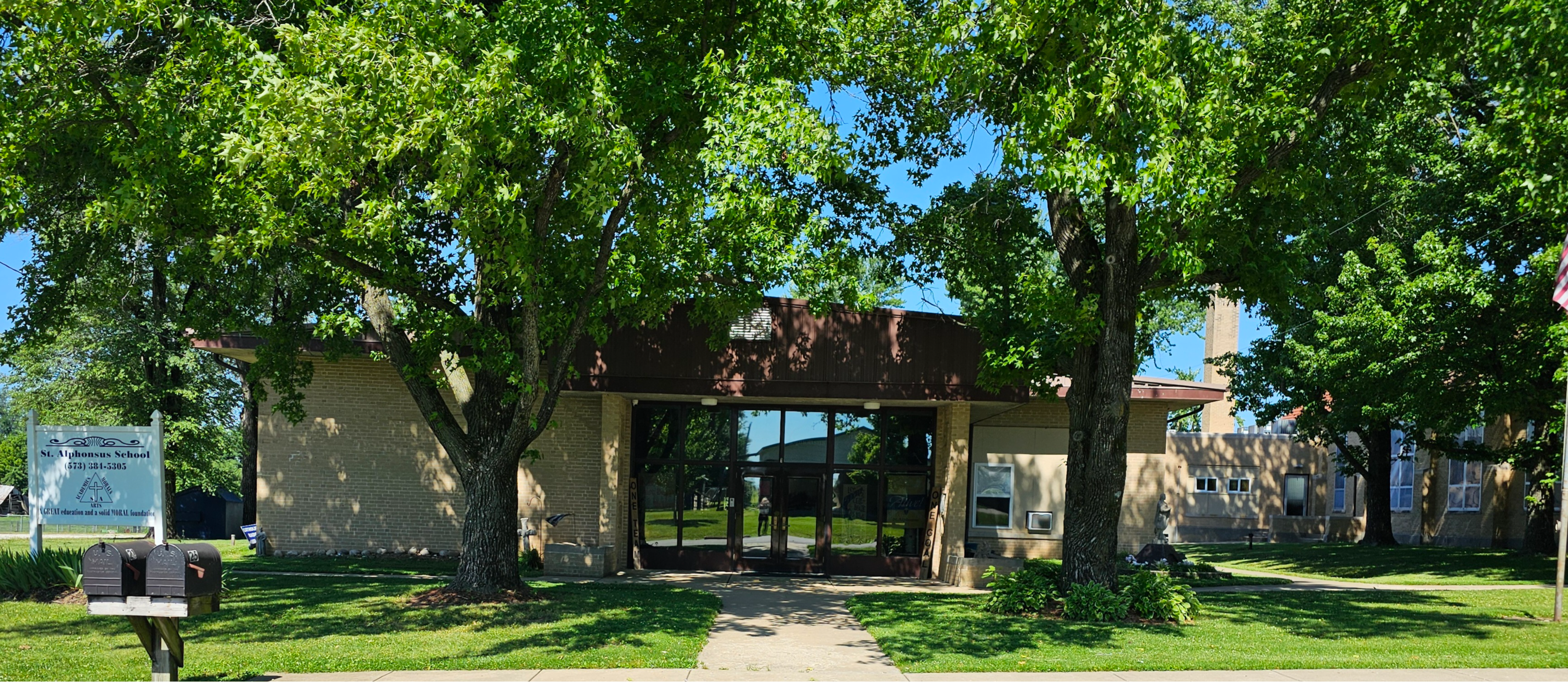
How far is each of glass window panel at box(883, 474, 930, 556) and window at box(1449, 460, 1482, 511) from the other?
20218 mm

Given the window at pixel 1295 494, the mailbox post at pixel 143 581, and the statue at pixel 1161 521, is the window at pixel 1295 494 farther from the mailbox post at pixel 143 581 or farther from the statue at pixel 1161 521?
the mailbox post at pixel 143 581

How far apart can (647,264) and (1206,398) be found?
11954 mm

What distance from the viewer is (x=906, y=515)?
2044 cm

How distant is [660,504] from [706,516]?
0.86 m

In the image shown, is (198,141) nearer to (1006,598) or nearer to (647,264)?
(647,264)

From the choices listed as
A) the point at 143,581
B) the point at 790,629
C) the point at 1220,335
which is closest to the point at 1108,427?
the point at 790,629

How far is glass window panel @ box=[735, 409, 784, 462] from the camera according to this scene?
20.4 m

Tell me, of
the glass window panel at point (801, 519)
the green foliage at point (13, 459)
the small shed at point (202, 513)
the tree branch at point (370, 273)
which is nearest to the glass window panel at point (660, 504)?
the glass window panel at point (801, 519)

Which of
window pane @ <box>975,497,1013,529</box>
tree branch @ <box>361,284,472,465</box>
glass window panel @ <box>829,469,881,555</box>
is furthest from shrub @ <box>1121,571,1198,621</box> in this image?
tree branch @ <box>361,284,472,465</box>

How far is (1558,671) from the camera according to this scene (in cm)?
1023

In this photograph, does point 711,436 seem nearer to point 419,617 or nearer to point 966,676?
point 419,617

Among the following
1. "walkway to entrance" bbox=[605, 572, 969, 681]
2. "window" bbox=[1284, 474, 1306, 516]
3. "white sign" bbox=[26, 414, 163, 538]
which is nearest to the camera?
"walkway to entrance" bbox=[605, 572, 969, 681]

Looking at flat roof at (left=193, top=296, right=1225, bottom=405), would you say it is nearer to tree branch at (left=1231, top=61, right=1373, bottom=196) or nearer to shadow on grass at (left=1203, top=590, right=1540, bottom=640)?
shadow on grass at (left=1203, top=590, right=1540, bottom=640)

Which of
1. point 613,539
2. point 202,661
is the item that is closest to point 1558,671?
point 202,661
